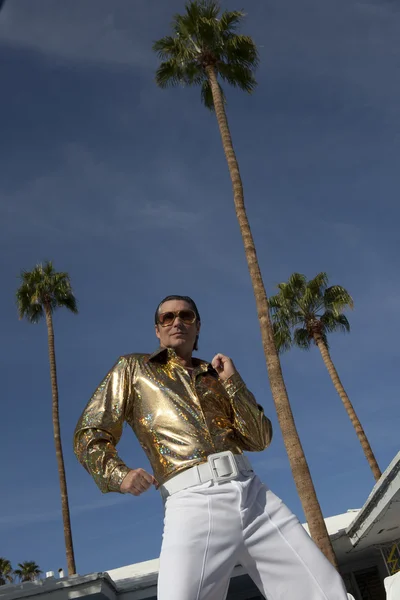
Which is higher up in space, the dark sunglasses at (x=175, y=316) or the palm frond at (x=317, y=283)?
the palm frond at (x=317, y=283)

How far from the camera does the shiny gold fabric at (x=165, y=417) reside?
236cm

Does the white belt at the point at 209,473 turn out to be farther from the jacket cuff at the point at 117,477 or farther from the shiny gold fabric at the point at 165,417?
the jacket cuff at the point at 117,477

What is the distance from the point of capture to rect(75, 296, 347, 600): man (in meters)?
2.10

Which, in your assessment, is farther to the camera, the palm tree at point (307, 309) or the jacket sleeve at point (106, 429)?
the palm tree at point (307, 309)

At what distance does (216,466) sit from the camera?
7.45ft

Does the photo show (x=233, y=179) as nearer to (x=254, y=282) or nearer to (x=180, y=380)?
(x=254, y=282)

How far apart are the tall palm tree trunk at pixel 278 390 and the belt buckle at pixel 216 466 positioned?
8535mm

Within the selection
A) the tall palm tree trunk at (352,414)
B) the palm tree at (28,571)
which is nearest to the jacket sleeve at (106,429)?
the tall palm tree trunk at (352,414)

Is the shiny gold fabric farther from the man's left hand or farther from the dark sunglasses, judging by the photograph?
the dark sunglasses

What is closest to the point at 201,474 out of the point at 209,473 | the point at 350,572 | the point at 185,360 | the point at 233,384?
the point at 209,473

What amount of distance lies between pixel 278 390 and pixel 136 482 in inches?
366

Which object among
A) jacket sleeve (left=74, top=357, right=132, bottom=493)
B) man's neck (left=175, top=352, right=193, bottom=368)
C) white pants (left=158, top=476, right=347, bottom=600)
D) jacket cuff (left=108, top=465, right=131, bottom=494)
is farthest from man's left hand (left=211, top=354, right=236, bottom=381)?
jacket cuff (left=108, top=465, right=131, bottom=494)

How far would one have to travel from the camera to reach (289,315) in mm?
24094

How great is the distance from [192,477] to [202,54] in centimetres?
1535
